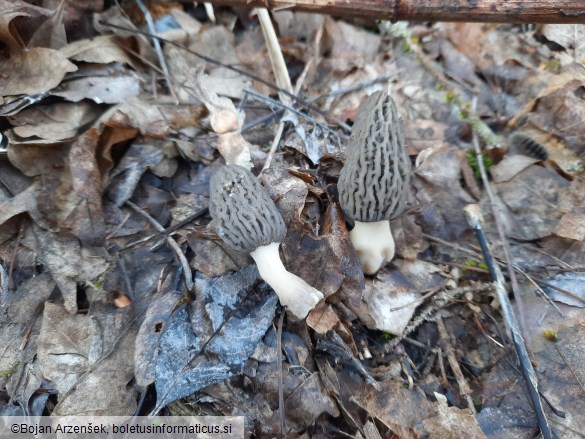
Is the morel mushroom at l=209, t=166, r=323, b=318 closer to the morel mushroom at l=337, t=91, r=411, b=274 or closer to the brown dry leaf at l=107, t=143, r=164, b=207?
the morel mushroom at l=337, t=91, r=411, b=274

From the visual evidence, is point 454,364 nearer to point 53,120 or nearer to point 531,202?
point 531,202

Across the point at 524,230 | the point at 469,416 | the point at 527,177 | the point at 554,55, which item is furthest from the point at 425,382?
the point at 554,55

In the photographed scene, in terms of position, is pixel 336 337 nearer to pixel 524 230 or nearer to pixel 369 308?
pixel 369 308

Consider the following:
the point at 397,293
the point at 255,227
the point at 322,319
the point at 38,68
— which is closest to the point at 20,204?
the point at 38,68

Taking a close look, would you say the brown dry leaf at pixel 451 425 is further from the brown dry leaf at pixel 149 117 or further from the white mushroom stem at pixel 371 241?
the brown dry leaf at pixel 149 117

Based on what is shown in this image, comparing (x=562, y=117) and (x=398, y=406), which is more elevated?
(x=562, y=117)

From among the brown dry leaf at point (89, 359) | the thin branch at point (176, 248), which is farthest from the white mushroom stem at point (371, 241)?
the brown dry leaf at point (89, 359)
